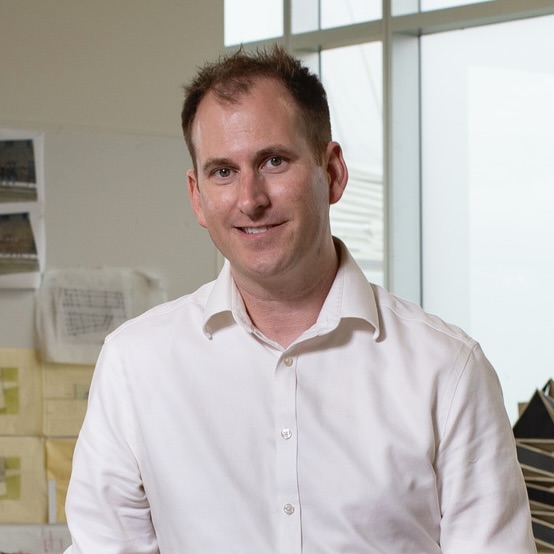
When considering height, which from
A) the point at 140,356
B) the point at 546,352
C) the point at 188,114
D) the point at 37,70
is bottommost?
the point at 546,352

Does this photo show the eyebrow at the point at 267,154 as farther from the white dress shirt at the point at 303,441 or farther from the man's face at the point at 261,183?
the white dress shirt at the point at 303,441

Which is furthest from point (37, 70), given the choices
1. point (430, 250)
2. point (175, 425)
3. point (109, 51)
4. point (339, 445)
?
point (430, 250)

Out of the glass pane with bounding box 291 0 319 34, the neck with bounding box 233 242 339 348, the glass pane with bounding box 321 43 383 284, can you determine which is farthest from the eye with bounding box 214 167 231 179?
the glass pane with bounding box 291 0 319 34

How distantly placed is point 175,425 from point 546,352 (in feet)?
8.05

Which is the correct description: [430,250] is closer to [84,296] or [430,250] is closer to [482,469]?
[84,296]

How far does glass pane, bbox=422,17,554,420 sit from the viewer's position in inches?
150

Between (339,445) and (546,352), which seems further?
(546,352)

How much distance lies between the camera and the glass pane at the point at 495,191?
380cm

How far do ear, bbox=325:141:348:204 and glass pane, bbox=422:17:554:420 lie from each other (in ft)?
7.43

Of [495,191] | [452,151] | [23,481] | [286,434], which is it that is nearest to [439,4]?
[452,151]

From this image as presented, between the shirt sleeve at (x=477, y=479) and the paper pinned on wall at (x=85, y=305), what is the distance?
50.5 inches

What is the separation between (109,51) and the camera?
2.66m

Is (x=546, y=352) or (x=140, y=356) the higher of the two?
(x=140, y=356)

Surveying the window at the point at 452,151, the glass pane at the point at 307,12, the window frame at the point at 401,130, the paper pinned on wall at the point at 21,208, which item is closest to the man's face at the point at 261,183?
the paper pinned on wall at the point at 21,208
